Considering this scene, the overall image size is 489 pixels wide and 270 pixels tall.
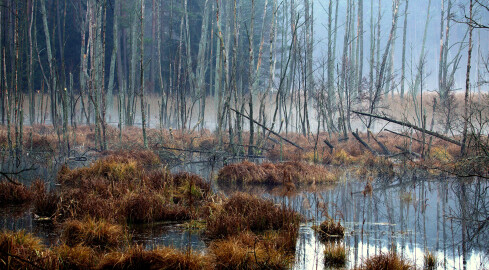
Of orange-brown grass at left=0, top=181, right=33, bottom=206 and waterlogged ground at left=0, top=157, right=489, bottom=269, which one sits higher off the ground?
orange-brown grass at left=0, top=181, right=33, bottom=206

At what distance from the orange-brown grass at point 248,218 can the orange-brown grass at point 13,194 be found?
12.7ft

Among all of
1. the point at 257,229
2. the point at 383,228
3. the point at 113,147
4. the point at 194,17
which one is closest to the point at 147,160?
the point at 113,147

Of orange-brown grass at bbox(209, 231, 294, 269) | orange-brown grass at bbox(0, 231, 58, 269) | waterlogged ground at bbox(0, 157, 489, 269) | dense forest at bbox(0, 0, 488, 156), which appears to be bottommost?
waterlogged ground at bbox(0, 157, 489, 269)

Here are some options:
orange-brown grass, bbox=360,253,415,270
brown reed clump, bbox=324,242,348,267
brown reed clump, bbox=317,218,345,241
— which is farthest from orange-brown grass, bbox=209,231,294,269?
brown reed clump, bbox=317,218,345,241

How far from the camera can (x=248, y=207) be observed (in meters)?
7.66

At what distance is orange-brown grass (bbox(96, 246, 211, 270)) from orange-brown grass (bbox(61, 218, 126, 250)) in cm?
96

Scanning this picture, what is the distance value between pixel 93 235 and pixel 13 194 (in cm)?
350

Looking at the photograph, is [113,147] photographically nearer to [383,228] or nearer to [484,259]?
[383,228]

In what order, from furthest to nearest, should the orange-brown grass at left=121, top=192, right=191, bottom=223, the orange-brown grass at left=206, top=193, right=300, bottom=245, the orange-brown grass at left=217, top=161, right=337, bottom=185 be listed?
the orange-brown grass at left=217, top=161, right=337, bottom=185 < the orange-brown grass at left=121, top=192, right=191, bottom=223 < the orange-brown grass at left=206, top=193, right=300, bottom=245

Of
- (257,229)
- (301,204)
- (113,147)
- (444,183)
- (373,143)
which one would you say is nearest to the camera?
(257,229)

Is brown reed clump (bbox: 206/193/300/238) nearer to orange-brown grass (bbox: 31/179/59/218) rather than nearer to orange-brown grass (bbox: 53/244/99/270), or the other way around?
orange-brown grass (bbox: 53/244/99/270)

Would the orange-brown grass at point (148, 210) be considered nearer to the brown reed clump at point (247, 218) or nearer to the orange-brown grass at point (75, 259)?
the brown reed clump at point (247, 218)

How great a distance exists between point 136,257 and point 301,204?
16.2ft

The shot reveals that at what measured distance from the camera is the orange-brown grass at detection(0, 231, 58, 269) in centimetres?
454
